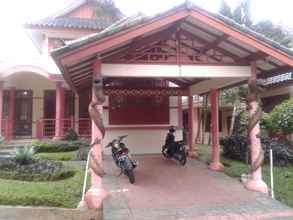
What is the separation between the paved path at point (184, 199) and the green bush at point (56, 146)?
11.4 feet

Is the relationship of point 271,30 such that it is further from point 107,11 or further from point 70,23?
point 70,23

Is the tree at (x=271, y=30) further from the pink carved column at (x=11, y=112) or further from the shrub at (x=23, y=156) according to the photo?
the pink carved column at (x=11, y=112)

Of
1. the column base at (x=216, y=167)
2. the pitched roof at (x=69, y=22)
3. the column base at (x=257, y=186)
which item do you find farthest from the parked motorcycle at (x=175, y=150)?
the pitched roof at (x=69, y=22)

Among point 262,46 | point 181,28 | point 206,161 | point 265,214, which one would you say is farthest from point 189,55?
point 206,161

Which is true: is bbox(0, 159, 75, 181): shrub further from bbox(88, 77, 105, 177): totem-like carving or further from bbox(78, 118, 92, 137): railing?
bbox(78, 118, 92, 137): railing

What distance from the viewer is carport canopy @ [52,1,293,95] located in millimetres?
5969

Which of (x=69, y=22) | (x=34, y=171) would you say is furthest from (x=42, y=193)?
(x=69, y=22)

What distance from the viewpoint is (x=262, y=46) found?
21.1 ft

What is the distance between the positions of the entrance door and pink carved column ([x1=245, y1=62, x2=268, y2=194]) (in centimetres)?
1112

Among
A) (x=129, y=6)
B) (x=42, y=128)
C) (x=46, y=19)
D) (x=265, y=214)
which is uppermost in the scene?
(x=129, y=6)

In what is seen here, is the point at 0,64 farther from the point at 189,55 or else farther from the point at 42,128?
the point at 189,55

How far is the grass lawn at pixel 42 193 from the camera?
19.5 feet

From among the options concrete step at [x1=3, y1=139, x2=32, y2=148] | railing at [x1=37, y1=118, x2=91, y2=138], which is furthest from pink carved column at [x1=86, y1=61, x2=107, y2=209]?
railing at [x1=37, y1=118, x2=91, y2=138]

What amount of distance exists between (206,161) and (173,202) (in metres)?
4.76
